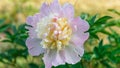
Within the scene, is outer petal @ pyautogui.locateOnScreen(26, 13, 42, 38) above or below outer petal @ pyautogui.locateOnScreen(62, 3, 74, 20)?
below

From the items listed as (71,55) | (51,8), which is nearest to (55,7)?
(51,8)

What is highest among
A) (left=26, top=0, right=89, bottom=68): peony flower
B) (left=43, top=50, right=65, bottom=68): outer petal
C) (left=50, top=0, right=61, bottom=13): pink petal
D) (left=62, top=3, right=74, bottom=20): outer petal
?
(left=50, top=0, right=61, bottom=13): pink petal

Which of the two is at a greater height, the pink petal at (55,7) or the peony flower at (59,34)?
the pink petal at (55,7)

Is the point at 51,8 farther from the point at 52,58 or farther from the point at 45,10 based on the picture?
the point at 52,58

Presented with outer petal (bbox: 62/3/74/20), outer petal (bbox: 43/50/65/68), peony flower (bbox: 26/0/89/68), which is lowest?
outer petal (bbox: 43/50/65/68)
